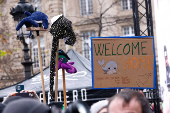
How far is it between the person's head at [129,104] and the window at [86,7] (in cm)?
1828

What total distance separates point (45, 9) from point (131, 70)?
15.4m

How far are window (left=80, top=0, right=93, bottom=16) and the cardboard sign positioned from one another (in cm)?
1509

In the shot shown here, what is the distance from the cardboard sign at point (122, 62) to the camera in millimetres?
4441

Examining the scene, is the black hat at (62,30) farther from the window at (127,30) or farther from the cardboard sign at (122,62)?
the window at (127,30)

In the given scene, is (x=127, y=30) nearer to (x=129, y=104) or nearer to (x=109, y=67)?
(x=109, y=67)

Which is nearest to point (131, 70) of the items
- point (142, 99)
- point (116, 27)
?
point (142, 99)

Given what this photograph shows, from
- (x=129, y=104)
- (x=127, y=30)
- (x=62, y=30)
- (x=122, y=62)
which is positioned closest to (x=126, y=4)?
(x=127, y=30)

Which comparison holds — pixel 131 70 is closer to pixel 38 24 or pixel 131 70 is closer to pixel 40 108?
pixel 38 24

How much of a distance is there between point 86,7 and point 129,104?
60.7 ft

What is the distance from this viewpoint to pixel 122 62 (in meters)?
4.55

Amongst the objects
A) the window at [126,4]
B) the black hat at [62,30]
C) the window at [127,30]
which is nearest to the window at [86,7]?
the window at [126,4]

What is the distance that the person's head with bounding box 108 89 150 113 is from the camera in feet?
4.53

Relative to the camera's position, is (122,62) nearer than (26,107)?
No

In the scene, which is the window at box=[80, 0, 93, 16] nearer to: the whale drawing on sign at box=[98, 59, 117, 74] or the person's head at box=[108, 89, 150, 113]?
the whale drawing on sign at box=[98, 59, 117, 74]
